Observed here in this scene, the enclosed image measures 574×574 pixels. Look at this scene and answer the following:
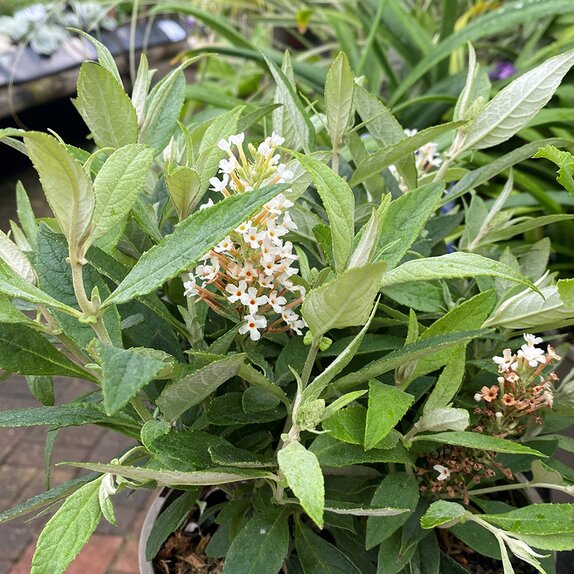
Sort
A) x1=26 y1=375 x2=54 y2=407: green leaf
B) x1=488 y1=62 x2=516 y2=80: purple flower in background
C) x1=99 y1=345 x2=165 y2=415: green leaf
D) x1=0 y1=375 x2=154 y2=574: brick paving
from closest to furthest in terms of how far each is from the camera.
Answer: x1=99 y1=345 x2=165 y2=415: green leaf < x1=26 y1=375 x2=54 y2=407: green leaf < x1=0 y1=375 x2=154 y2=574: brick paving < x1=488 y1=62 x2=516 y2=80: purple flower in background

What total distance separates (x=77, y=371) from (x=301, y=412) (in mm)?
215

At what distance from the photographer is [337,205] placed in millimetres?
462

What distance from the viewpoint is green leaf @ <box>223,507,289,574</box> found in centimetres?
56

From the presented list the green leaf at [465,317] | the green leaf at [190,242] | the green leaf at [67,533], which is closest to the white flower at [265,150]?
the green leaf at [190,242]

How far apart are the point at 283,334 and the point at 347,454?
0.55ft

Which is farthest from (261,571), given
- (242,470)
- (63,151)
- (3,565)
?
(3,565)

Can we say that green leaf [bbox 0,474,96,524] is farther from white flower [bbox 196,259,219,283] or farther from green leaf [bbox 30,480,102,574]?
white flower [bbox 196,259,219,283]

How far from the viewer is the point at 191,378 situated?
474 mm

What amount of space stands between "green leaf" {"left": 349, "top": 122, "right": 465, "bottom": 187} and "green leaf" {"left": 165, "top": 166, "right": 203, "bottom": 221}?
169 mm

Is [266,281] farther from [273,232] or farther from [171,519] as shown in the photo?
[171,519]

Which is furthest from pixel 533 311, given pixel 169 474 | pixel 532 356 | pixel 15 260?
pixel 15 260

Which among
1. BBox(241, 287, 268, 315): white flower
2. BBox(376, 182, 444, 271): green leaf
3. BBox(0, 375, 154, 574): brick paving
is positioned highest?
BBox(376, 182, 444, 271): green leaf

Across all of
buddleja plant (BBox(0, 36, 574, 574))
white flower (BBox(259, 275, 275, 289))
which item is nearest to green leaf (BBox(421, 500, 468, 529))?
buddleja plant (BBox(0, 36, 574, 574))

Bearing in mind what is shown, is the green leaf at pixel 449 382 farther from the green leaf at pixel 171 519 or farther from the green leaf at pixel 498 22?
the green leaf at pixel 498 22
